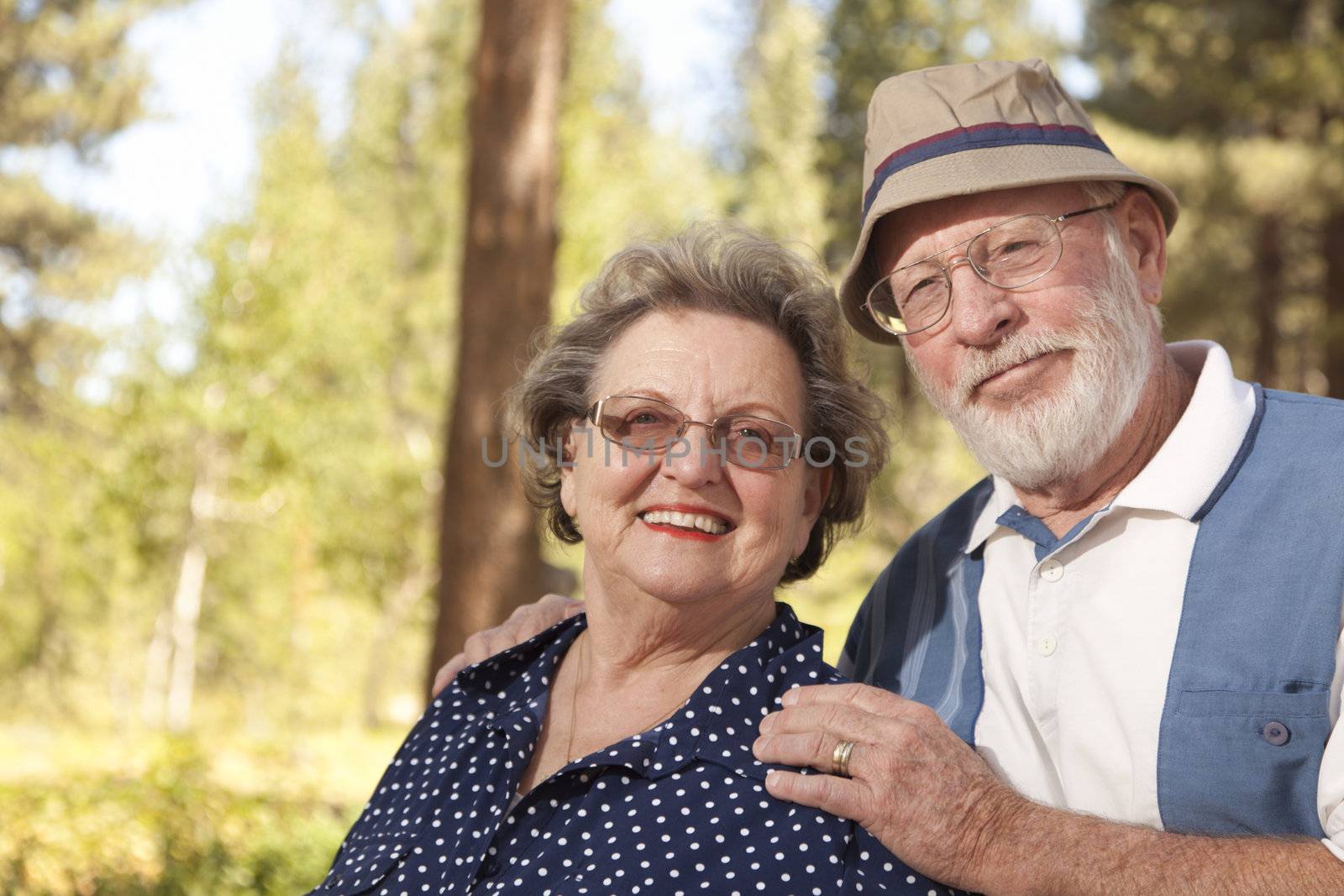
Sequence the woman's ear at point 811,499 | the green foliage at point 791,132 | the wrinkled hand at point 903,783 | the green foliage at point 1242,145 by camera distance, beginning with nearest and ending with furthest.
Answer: the wrinkled hand at point 903,783 → the woman's ear at point 811,499 → the green foliage at point 1242,145 → the green foliage at point 791,132

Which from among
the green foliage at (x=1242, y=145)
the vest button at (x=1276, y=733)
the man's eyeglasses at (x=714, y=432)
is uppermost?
the green foliage at (x=1242, y=145)

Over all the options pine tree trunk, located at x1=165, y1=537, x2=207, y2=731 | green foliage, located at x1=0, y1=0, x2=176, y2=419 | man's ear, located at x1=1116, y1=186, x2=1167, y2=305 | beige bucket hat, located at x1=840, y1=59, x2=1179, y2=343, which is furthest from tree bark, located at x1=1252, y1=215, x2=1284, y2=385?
green foliage, located at x1=0, y1=0, x2=176, y2=419

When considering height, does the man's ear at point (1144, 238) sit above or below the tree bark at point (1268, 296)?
below

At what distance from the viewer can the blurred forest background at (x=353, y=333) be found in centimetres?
591

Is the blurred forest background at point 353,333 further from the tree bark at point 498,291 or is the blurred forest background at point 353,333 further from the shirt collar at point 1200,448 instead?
the shirt collar at point 1200,448

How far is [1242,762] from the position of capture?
77.4 inches

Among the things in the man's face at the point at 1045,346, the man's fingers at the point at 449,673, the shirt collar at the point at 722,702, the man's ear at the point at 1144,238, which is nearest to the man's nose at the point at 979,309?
the man's face at the point at 1045,346

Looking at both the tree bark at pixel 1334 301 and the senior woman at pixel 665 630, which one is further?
the tree bark at pixel 1334 301

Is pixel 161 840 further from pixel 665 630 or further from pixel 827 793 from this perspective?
pixel 827 793

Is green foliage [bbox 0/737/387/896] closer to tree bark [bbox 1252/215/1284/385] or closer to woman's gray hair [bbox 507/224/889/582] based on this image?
woman's gray hair [bbox 507/224/889/582]

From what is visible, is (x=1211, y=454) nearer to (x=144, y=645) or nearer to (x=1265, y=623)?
(x=1265, y=623)

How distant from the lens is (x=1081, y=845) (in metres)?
1.90

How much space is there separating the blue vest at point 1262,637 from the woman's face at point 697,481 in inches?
29.8

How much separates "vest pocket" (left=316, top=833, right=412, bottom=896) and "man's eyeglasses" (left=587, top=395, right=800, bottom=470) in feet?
2.98
